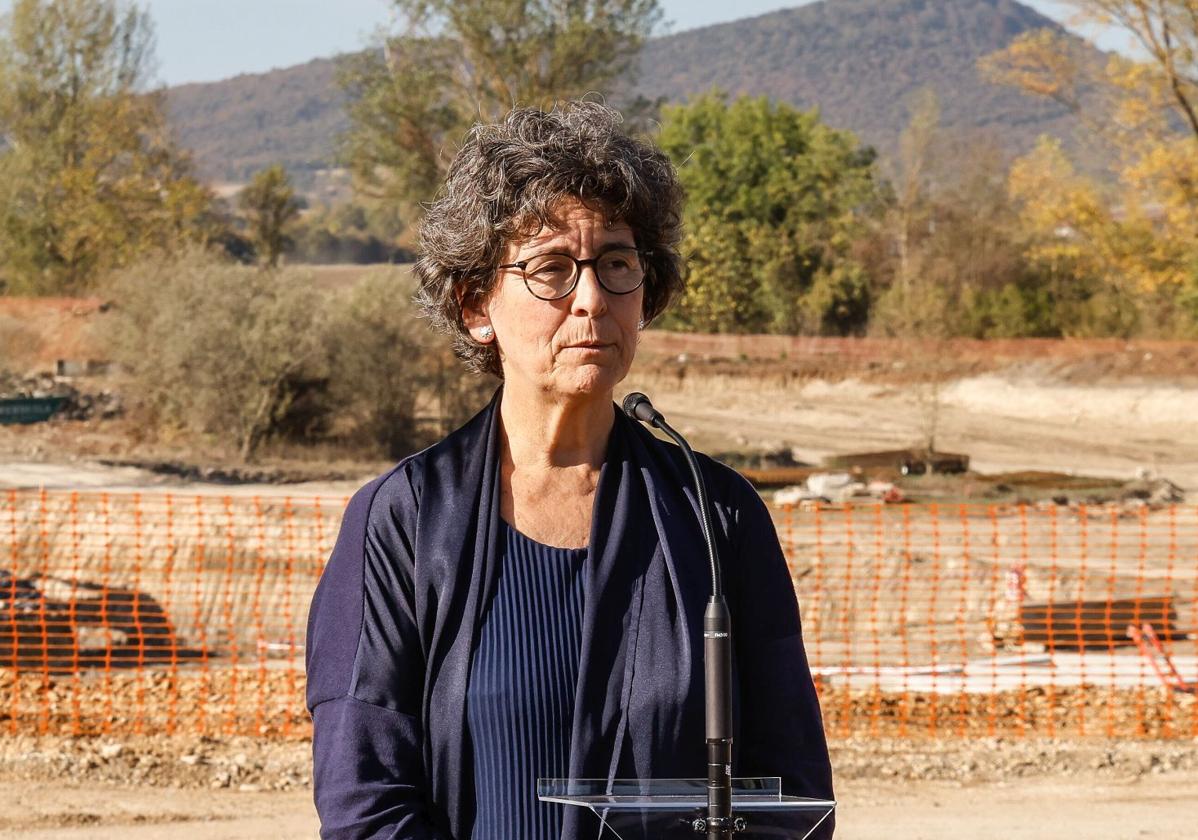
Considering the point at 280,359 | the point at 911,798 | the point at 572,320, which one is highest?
the point at 572,320

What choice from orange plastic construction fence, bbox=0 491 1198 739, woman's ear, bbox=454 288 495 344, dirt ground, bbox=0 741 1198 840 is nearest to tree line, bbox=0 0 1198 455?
orange plastic construction fence, bbox=0 491 1198 739

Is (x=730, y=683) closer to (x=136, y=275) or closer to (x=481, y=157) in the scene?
(x=481, y=157)

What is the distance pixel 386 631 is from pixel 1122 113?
38300 mm

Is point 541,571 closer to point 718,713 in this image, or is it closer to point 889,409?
point 718,713

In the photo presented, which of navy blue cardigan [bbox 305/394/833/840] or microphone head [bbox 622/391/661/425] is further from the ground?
microphone head [bbox 622/391/661/425]

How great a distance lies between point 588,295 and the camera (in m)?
2.47

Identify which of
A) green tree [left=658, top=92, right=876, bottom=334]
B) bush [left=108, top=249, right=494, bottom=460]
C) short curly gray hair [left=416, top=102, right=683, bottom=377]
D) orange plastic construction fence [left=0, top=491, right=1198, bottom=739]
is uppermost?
green tree [left=658, top=92, right=876, bottom=334]

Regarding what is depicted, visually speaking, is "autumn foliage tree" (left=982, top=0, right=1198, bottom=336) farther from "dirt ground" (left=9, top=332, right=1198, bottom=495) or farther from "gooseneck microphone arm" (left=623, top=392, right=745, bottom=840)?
"gooseneck microphone arm" (left=623, top=392, right=745, bottom=840)

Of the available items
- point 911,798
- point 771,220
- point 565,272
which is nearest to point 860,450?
point 771,220

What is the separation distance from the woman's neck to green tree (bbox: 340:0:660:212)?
3615 centimetres

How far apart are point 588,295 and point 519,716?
0.65 meters

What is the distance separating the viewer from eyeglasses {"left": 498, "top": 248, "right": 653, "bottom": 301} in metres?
2.50

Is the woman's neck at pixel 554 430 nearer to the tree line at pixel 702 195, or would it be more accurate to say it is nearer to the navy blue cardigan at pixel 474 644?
the navy blue cardigan at pixel 474 644

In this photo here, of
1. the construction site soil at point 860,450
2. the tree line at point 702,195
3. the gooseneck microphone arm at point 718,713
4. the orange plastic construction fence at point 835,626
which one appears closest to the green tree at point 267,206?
the tree line at point 702,195
